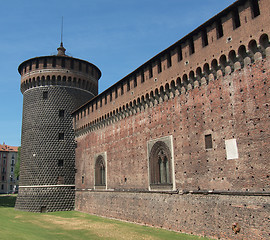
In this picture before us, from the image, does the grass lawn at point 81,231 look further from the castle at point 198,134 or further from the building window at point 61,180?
the building window at point 61,180

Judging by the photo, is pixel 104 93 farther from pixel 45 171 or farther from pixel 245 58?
pixel 245 58

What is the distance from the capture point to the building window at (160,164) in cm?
1385

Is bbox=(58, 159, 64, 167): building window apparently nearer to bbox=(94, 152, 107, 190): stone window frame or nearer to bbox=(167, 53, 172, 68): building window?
bbox=(94, 152, 107, 190): stone window frame

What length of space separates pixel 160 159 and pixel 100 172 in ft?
25.2

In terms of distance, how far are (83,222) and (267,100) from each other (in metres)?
13.1

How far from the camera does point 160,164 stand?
14.6m

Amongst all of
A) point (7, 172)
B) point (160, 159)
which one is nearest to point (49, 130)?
point (160, 159)

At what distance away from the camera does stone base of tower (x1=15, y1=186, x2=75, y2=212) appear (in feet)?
73.8

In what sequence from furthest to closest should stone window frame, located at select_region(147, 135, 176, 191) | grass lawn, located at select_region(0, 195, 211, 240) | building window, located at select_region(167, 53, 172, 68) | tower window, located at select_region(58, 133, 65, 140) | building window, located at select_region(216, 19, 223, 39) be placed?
tower window, located at select_region(58, 133, 65, 140)
building window, located at select_region(167, 53, 172, 68)
stone window frame, located at select_region(147, 135, 176, 191)
grass lawn, located at select_region(0, 195, 211, 240)
building window, located at select_region(216, 19, 223, 39)

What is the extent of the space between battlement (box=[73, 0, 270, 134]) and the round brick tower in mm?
7893

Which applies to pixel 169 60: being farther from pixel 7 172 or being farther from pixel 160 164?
pixel 7 172

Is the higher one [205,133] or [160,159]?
[205,133]

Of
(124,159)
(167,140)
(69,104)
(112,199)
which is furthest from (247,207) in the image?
(69,104)

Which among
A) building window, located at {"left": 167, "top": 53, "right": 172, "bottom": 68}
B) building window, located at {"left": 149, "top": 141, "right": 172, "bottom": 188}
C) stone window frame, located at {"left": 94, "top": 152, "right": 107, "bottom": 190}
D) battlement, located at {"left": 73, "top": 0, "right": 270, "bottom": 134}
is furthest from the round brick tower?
building window, located at {"left": 167, "top": 53, "right": 172, "bottom": 68}
